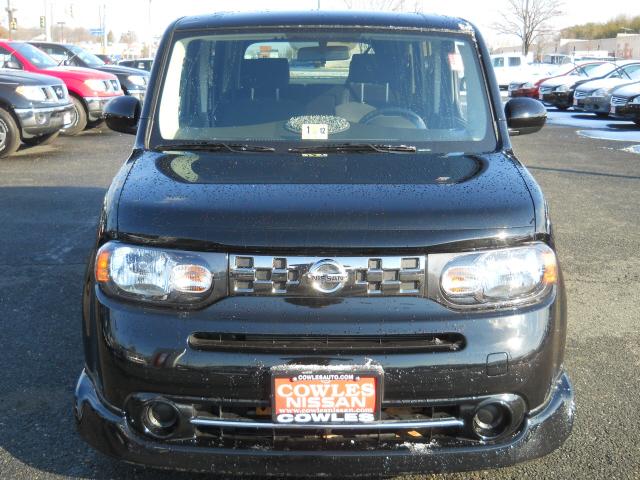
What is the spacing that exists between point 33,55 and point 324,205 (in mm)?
13998

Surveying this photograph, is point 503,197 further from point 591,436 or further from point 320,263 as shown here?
point 591,436

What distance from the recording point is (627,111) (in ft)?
53.9

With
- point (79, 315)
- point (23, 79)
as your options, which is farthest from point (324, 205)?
point (23, 79)

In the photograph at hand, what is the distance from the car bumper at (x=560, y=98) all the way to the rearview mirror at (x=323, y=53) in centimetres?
2094

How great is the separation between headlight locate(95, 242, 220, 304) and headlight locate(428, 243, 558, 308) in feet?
2.51

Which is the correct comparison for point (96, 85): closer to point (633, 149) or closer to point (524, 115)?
point (633, 149)

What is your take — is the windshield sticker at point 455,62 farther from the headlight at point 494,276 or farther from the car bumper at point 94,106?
the car bumper at point 94,106

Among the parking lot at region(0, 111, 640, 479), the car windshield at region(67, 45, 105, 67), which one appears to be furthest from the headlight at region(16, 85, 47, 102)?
the car windshield at region(67, 45, 105, 67)

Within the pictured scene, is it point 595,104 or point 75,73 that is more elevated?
point 75,73

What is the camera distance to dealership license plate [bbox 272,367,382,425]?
2.35 m

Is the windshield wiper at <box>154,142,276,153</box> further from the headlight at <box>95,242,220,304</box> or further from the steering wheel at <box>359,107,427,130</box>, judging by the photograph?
the headlight at <box>95,242,220,304</box>

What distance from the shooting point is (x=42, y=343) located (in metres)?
4.26

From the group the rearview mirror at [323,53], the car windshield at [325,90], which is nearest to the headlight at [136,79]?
the car windshield at [325,90]

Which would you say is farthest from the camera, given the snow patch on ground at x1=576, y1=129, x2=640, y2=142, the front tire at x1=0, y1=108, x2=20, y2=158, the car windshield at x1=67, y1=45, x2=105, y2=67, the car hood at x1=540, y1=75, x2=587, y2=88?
the car hood at x1=540, y1=75, x2=587, y2=88
